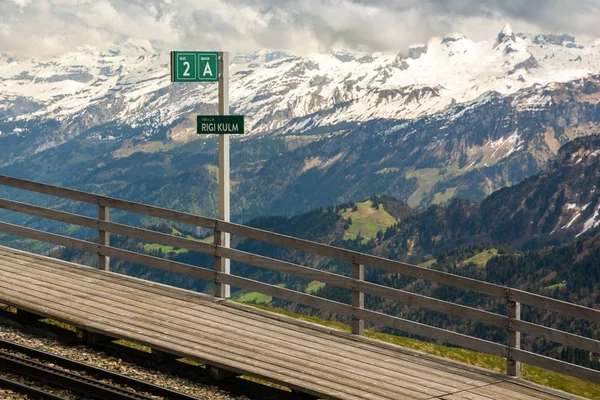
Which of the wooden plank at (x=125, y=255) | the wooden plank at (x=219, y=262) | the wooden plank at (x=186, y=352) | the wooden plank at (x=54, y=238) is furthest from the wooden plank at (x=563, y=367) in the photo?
the wooden plank at (x=54, y=238)

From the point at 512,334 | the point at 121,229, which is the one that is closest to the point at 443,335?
the point at 512,334

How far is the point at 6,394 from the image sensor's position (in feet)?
41.8

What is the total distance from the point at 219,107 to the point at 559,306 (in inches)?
304

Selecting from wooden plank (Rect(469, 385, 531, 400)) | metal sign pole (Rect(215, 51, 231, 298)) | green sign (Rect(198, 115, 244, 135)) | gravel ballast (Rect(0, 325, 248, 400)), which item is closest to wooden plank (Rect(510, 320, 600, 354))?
wooden plank (Rect(469, 385, 531, 400))

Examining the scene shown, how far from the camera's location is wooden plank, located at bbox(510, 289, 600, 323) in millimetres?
13998

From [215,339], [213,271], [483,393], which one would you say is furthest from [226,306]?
[483,393]

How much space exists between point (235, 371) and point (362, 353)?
2.87 metres

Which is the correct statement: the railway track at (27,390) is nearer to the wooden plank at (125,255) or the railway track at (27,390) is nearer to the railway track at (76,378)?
the railway track at (76,378)

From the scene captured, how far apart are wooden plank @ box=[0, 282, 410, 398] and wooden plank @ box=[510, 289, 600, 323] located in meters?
2.88

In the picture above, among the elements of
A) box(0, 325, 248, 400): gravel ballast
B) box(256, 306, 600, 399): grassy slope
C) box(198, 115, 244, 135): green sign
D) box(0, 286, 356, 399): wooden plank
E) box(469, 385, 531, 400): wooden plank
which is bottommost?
box(256, 306, 600, 399): grassy slope

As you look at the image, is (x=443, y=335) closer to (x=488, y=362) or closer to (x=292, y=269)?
(x=292, y=269)

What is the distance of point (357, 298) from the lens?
16.3 metres

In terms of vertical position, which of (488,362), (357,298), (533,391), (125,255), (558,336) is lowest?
(488,362)

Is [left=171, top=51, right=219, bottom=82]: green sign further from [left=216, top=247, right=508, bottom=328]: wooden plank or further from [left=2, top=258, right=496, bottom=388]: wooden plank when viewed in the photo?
[left=2, top=258, right=496, bottom=388]: wooden plank
